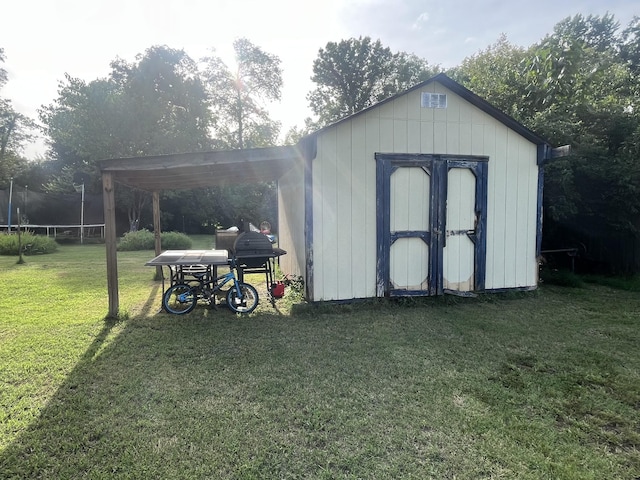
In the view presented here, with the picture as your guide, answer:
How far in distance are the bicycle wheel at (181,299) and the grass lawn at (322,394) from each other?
16 centimetres

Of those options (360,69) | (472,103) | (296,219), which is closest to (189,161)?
(296,219)

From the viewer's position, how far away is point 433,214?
17.8 feet

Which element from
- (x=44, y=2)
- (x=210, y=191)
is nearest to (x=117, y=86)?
(x=210, y=191)

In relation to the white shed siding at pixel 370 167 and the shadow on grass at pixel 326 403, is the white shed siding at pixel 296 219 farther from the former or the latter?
the shadow on grass at pixel 326 403

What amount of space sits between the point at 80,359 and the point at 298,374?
2.13 meters

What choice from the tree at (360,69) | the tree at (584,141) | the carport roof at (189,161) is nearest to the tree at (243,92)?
the tree at (360,69)

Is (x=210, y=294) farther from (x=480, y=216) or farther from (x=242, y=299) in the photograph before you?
(x=480, y=216)

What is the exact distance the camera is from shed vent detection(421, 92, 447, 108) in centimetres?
534

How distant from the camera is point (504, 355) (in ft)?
11.6

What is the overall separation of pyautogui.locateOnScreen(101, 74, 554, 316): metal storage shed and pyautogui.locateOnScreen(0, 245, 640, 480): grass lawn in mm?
735

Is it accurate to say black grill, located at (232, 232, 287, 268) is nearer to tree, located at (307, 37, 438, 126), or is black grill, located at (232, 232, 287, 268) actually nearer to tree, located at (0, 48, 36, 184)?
tree, located at (307, 37, 438, 126)

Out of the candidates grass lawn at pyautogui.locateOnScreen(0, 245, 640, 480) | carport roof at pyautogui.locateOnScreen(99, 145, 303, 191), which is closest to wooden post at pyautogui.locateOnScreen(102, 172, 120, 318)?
carport roof at pyautogui.locateOnScreen(99, 145, 303, 191)

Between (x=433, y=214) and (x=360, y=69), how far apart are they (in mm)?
23062

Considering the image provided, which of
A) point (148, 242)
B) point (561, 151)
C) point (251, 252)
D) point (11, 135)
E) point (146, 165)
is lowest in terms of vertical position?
point (148, 242)
